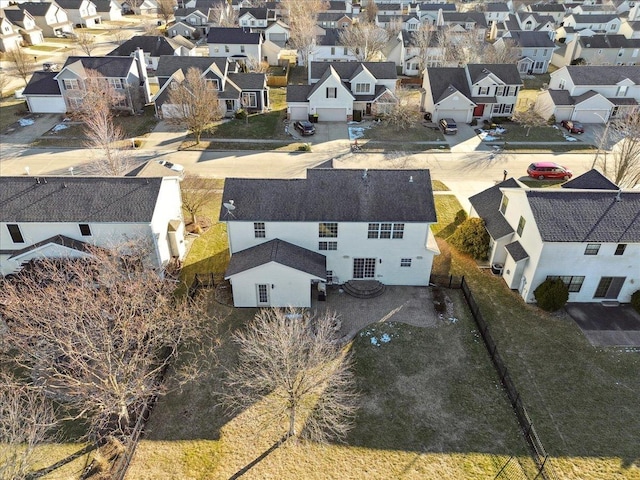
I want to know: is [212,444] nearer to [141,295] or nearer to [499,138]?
[141,295]

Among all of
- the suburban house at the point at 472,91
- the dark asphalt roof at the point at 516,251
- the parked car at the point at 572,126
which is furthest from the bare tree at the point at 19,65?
the parked car at the point at 572,126

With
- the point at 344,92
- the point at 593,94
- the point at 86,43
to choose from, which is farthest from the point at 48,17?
the point at 593,94

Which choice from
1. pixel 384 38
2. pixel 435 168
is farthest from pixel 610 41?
pixel 435 168

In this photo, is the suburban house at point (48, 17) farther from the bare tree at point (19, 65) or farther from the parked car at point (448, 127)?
the parked car at point (448, 127)

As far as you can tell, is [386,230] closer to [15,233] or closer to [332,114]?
[15,233]

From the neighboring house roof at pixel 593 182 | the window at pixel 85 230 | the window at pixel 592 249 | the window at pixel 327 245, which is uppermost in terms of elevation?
the neighboring house roof at pixel 593 182

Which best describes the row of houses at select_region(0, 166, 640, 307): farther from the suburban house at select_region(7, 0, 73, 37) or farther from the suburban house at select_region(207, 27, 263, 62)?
the suburban house at select_region(7, 0, 73, 37)
